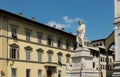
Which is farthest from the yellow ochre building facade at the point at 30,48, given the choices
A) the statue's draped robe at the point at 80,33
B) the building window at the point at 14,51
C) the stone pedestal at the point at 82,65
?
the statue's draped robe at the point at 80,33

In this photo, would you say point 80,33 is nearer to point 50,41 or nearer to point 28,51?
point 28,51

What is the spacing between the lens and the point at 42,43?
170ft

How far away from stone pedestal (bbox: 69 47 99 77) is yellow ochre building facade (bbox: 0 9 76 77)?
→ 18.0 meters

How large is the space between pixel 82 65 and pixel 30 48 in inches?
926

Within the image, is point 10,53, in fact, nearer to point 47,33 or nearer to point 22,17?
point 22,17

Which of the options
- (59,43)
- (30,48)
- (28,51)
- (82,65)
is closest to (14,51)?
(28,51)

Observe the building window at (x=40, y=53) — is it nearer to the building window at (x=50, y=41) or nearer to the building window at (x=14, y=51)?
the building window at (x=50, y=41)

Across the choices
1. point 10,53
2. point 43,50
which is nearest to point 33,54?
point 43,50

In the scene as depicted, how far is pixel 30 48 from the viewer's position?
159 feet

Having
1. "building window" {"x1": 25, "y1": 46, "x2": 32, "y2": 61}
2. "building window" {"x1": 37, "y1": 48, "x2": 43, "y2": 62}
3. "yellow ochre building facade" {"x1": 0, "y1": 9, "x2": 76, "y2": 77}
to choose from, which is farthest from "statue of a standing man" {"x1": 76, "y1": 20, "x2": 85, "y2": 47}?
"building window" {"x1": 37, "y1": 48, "x2": 43, "y2": 62}

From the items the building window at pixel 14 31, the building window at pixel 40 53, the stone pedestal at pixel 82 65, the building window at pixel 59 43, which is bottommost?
the stone pedestal at pixel 82 65

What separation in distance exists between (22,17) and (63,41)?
13938 millimetres

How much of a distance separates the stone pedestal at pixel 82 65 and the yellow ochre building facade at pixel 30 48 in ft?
59.1

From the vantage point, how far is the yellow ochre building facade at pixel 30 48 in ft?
142
